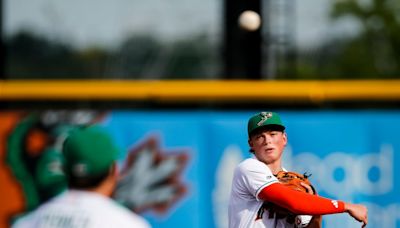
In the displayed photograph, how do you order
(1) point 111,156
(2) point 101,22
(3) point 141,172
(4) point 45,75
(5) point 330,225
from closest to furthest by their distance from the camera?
(1) point 111,156 → (5) point 330,225 → (3) point 141,172 → (2) point 101,22 → (4) point 45,75

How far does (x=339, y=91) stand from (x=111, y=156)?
18.4ft

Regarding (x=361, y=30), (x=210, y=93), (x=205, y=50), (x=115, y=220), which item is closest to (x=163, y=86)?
(x=210, y=93)

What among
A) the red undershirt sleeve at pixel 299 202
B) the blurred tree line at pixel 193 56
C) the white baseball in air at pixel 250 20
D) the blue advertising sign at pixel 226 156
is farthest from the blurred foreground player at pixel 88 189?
the blurred tree line at pixel 193 56

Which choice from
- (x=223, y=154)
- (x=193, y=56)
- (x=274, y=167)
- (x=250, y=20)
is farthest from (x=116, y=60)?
(x=274, y=167)

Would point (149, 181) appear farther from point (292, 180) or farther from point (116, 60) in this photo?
point (116, 60)

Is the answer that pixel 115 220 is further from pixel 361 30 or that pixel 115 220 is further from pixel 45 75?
pixel 361 30

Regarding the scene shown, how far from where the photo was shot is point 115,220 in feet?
13.5

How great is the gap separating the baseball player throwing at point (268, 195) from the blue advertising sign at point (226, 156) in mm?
3679

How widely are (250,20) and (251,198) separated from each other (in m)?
4.85

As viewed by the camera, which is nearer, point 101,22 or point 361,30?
point 101,22

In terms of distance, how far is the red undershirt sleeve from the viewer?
510cm

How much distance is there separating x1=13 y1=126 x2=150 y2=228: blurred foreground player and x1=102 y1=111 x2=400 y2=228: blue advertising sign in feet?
16.4

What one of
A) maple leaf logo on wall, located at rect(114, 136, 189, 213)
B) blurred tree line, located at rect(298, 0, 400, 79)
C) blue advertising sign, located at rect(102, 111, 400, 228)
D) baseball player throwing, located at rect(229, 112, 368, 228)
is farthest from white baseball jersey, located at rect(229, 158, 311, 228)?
blurred tree line, located at rect(298, 0, 400, 79)

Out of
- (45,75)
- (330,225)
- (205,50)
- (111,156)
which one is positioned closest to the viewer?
(111,156)
